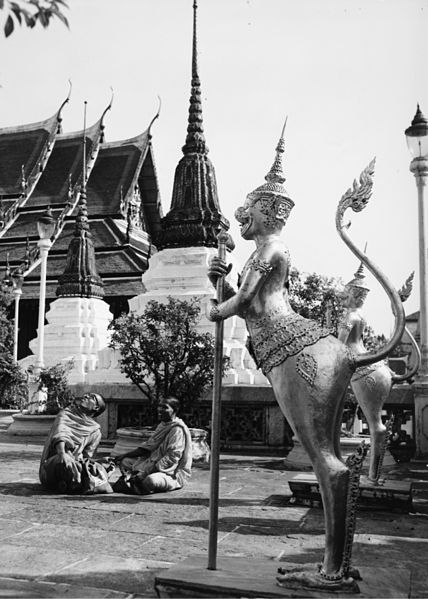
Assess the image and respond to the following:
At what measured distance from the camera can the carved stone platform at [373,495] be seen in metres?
6.64

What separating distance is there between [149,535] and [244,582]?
2281 mm

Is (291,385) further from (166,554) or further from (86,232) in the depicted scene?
(86,232)

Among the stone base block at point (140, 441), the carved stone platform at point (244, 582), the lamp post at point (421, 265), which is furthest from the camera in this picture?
the lamp post at point (421, 265)

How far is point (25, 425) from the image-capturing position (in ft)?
49.0

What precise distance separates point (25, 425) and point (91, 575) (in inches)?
439

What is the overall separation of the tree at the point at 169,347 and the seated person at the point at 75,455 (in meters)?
2.85

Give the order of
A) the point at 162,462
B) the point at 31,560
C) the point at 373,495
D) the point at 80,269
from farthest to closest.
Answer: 1. the point at 80,269
2. the point at 162,462
3. the point at 373,495
4. the point at 31,560

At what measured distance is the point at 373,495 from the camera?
6.69 m

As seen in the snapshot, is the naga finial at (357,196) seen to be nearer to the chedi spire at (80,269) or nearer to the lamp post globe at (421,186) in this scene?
the lamp post globe at (421,186)

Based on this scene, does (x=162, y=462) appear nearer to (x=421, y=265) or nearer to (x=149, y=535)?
(x=149, y=535)

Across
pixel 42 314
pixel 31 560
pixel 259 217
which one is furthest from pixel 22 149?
pixel 259 217

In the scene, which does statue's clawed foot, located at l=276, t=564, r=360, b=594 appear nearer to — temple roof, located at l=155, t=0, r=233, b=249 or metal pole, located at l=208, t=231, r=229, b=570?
metal pole, located at l=208, t=231, r=229, b=570

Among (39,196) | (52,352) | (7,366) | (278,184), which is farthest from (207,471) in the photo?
(39,196)

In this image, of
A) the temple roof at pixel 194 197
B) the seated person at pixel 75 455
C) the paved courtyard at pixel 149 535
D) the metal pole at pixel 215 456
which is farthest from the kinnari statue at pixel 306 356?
the temple roof at pixel 194 197
